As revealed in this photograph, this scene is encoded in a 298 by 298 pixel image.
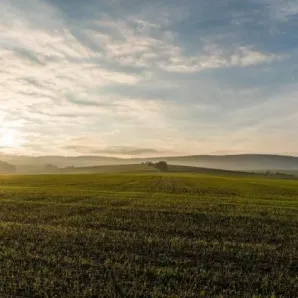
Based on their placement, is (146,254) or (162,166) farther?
(162,166)

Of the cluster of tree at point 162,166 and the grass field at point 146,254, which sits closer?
the grass field at point 146,254

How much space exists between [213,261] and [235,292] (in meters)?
3.09

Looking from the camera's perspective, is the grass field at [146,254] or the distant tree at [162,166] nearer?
the grass field at [146,254]

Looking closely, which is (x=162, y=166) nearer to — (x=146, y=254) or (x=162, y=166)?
(x=162, y=166)

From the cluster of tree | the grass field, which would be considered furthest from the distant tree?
the grass field

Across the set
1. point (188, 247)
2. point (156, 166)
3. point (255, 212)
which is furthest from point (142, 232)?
point (156, 166)

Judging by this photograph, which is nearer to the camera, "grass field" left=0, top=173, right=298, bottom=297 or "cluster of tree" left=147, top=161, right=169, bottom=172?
"grass field" left=0, top=173, right=298, bottom=297

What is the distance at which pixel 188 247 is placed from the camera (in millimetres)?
15430

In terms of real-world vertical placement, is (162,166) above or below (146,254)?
above

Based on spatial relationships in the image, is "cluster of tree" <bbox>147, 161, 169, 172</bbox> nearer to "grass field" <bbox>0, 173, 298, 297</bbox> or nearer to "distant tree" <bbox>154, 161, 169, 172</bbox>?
"distant tree" <bbox>154, 161, 169, 172</bbox>

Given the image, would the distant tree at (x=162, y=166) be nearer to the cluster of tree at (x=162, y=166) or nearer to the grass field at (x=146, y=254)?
the cluster of tree at (x=162, y=166)

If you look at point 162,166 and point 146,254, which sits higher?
point 162,166

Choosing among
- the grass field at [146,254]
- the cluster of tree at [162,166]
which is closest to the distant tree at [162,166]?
the cluster of tree at [162,166]

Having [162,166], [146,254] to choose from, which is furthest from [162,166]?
[146,254]
